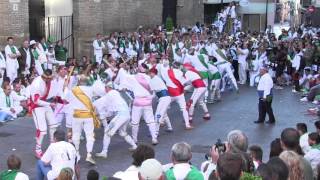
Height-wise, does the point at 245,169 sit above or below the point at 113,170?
above

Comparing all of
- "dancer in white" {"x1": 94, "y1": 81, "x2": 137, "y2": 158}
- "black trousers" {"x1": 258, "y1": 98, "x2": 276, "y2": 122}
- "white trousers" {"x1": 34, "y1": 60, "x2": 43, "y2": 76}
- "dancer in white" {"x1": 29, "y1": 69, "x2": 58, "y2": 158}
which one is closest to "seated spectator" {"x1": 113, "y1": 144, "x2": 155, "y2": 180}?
"dancer in white" {"x1": 94, "y1": 81, "x2": 137, "y2": 158}

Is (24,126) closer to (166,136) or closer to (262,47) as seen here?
(166,136)

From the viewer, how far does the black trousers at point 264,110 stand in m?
16.2

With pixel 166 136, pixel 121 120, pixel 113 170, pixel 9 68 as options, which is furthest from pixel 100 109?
pixel 9 68

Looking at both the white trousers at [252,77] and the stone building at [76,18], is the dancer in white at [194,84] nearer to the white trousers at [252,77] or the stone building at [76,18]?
the white trousers at [252,77]

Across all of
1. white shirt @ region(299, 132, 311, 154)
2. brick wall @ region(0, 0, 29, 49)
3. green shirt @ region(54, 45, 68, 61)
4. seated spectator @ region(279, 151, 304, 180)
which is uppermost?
brick wall @ region(0, 0, 29, 49)

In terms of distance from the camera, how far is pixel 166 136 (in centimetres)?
1452

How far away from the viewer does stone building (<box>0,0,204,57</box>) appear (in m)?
22.9

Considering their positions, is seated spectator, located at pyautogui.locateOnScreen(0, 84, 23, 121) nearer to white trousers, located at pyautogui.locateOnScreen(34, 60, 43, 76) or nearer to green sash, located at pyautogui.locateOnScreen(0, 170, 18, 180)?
white trousers, located at pyautogui.locateOnScreen(34, 60, 43, 76)

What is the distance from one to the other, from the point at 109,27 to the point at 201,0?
11.1 meters

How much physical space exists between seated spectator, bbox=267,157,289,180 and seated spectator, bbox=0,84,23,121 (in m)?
11.6

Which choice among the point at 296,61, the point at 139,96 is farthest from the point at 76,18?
the point at 139,96

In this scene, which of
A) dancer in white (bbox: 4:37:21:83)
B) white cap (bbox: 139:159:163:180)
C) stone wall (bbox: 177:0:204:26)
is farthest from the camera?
stone wall (bbox: 177:0:204:26)

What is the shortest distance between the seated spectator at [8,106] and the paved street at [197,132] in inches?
13.9
